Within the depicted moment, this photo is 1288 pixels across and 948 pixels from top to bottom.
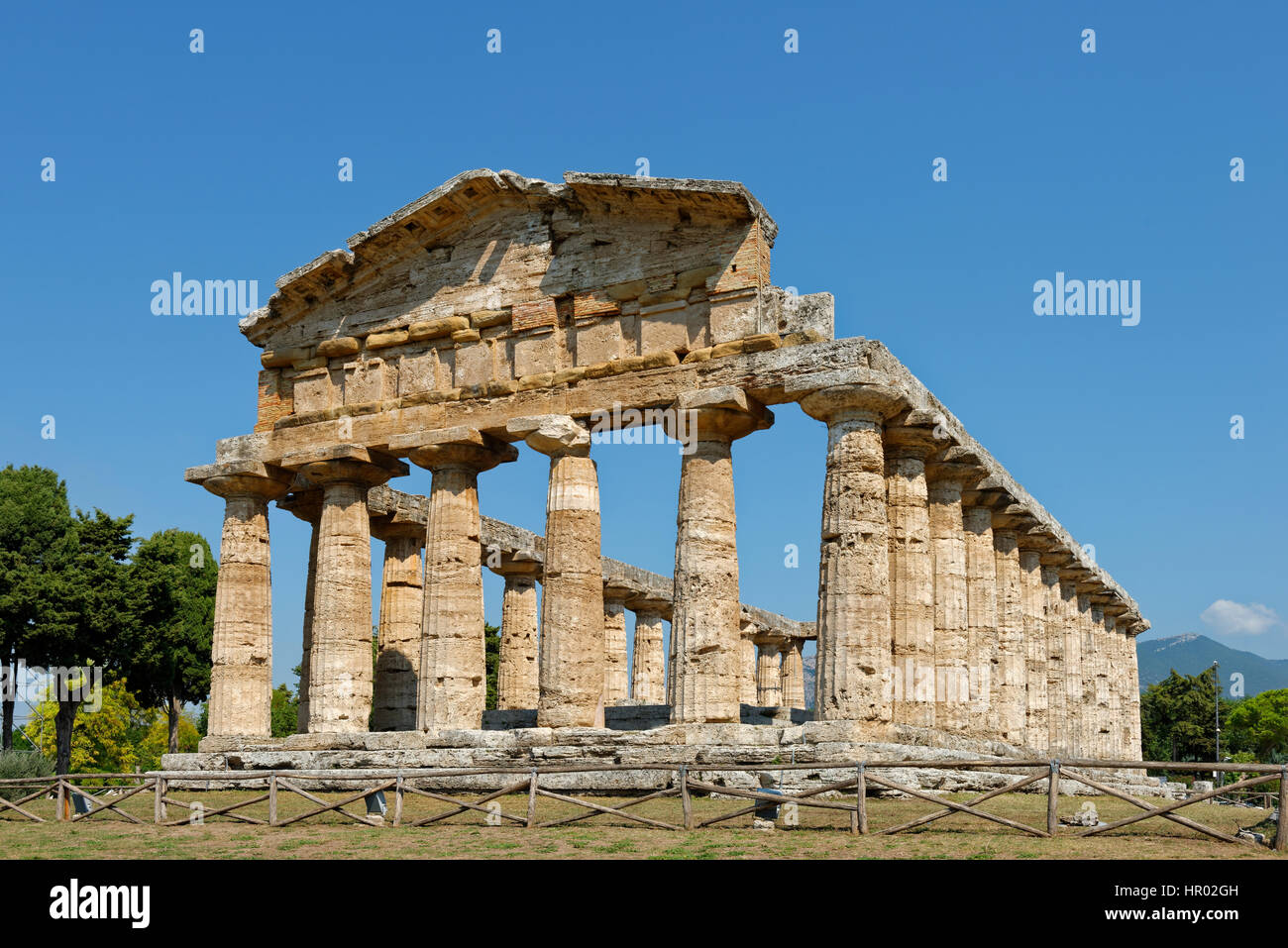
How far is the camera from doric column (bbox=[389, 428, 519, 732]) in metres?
28.2

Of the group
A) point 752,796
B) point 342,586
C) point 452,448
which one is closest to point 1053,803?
point 752,796

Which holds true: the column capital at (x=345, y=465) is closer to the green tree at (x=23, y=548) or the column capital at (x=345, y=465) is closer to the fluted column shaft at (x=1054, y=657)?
the green tree at (x=23, y=548)

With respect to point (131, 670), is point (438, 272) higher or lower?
higher

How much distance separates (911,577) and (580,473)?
23.6 feet

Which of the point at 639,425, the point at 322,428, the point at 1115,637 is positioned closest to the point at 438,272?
the point at 322,428

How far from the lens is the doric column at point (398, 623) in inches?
Result: 1318

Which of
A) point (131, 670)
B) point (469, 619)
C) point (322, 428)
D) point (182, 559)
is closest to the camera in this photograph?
point (469, 619)

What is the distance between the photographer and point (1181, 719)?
77.4 m

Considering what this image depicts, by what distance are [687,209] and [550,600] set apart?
8.53 meters

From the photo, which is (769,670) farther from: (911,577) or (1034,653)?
(911,577)

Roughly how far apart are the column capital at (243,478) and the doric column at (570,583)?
722cm

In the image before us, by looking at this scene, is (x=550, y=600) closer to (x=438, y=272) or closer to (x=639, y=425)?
(x=639, y=425)

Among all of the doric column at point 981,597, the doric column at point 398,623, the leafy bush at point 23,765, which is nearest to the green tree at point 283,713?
the leafy bush at point 23,765

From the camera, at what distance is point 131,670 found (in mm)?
50094
